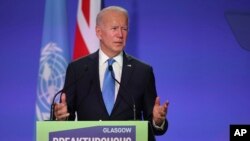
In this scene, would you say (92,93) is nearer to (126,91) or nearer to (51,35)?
(126,91)

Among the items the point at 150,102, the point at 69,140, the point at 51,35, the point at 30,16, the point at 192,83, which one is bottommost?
the point at 69,140

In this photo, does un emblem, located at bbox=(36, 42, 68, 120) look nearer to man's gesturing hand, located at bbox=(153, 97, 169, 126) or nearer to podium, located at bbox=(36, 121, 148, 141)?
man's gesturing hand, located at bbox=(153, 97, 169, 126)

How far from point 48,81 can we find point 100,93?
4.81 ft

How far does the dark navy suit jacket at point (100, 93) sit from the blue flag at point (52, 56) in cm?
132

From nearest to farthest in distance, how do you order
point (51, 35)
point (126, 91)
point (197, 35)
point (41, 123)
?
point (41, 123) → point (126, 91) → point (51, 35) → point (197, 35)

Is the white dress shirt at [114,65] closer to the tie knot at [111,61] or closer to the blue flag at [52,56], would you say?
the tie knot at [111,61]

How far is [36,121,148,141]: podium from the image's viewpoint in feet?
5.22

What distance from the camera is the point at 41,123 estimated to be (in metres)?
1.59

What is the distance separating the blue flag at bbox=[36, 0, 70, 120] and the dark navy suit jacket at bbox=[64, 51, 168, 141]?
4.33 feet

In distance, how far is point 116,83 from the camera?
88.6 inches

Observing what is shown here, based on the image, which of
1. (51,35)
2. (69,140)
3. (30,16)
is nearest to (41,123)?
(69,140)

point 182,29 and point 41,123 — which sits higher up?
point 182,29

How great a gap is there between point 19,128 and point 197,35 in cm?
180

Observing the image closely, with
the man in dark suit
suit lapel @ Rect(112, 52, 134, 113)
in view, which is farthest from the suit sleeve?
suit lapel @ Rect(112, 52, 134, 113)
